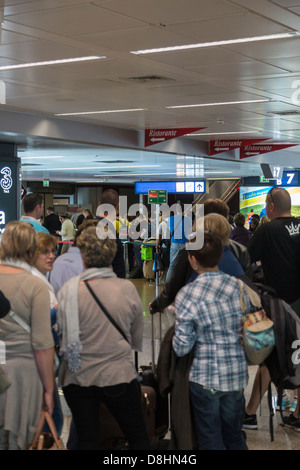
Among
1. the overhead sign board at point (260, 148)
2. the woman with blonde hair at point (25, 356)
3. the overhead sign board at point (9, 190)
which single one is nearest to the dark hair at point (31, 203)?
the woman with blonde hair at point (25, 356)

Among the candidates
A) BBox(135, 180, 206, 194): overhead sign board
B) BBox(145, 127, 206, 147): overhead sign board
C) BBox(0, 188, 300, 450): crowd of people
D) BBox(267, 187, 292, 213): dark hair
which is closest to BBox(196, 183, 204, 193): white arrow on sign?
BBox(135, 180, 206, 194): overhead sign board

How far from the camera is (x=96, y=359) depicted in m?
3.46

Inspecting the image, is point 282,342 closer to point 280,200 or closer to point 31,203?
point 280,200

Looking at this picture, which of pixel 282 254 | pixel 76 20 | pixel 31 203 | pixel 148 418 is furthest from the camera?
pixel 31 203

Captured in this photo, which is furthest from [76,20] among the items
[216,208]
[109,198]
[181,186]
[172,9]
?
[181,186]

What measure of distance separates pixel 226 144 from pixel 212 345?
1259cm

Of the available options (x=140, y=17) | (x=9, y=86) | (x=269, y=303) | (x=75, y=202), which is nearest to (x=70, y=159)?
(x=9, y=86)

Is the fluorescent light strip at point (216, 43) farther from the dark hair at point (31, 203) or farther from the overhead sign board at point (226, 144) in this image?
the overhead sign board at point (226, 144)

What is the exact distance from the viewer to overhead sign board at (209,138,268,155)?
15.7m

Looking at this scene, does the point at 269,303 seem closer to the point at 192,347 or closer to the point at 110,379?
the point at 192,347

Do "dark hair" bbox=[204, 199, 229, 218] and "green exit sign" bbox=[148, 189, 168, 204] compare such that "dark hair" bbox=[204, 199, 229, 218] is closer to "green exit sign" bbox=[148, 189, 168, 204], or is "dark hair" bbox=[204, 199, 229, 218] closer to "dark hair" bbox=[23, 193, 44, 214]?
"dark hair" bbox=[23, 193, 44, 214]

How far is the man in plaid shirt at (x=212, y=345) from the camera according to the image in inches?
139

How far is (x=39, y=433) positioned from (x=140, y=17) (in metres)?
3.42
